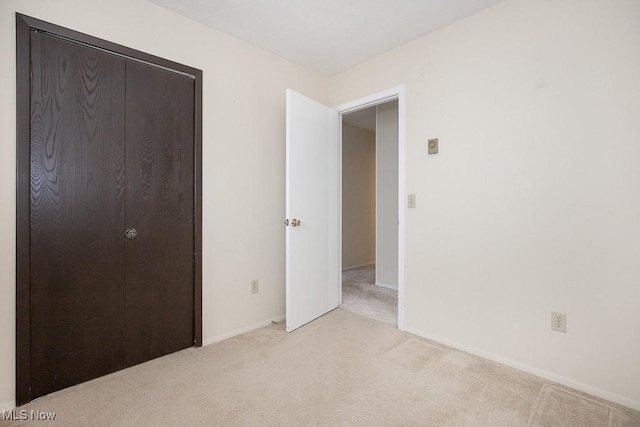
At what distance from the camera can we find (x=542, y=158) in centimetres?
191

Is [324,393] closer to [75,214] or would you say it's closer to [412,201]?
[412,201]

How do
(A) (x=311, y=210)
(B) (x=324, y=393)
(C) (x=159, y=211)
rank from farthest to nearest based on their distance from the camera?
(A) (x=311, y=210) < (C) (x=159, y=211) < (B) (x=324, y=393)

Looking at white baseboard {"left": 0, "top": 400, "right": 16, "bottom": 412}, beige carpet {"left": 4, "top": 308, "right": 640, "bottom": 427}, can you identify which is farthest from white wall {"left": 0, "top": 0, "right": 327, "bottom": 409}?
beige carpet {"left": 4, "top": 308, "right": 640, "bottom": 427}

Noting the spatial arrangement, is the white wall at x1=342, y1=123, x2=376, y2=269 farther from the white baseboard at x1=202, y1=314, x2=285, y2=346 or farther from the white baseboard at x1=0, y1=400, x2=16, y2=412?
the white baseboard at x1=0, y1=400, x2=16, y2=412

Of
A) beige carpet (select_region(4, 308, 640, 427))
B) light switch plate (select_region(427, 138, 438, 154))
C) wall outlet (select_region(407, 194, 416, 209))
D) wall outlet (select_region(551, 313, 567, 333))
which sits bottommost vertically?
beige carpet (select_region(4, 308, 640, 427))

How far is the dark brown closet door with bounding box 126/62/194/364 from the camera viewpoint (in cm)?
202

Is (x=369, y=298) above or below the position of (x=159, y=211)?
below

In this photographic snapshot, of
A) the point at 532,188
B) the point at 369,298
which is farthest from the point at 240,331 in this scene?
the point at 532,188

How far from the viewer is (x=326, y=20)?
88.8 inches

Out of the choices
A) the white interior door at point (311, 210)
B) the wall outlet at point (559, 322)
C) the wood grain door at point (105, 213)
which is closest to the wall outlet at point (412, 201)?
the white interior door at point (311, 210)

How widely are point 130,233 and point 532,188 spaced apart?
2.62 metres

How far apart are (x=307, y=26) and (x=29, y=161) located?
78.4 inches

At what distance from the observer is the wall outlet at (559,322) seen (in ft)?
6.05

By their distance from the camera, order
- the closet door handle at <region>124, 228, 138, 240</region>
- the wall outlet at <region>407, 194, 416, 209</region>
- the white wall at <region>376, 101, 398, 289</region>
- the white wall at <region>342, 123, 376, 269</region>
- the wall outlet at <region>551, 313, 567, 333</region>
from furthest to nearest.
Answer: the white wall at <region>342, 123, 376, 269</region> < the white wall at <region>376, 101, 398, 289</region> < the wall outlet at <region>407, 194, 416, 209</region> < the closet door handle at <region>124, 228, 138, 240</region> < the wall outlet at <region>551, 313, 567, 333</region>
